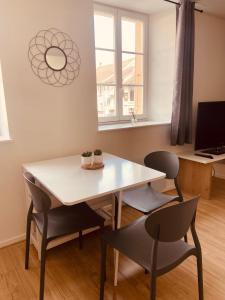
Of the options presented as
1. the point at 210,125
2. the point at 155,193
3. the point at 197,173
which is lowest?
the point at 197,173

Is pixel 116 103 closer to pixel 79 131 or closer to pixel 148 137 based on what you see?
pixel 148 137

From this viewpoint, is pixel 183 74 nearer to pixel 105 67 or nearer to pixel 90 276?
pixel 105 67

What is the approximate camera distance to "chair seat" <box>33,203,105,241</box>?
5.03ft

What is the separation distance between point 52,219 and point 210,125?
2430 millimetres

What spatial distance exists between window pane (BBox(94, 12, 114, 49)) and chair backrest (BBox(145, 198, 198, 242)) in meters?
2.17

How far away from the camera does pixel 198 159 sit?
117 inches

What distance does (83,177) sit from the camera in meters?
1.67

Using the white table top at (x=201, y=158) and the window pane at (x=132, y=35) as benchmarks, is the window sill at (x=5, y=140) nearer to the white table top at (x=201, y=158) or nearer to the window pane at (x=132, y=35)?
the window pane at (x=132, y=35)

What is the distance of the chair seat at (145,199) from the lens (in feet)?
6.13

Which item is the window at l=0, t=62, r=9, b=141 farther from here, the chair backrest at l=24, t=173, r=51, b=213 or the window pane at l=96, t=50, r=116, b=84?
the window pane at l=96, t=50, r=116, b=84

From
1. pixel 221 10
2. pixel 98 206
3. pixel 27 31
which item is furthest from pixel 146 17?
pixel 98 206

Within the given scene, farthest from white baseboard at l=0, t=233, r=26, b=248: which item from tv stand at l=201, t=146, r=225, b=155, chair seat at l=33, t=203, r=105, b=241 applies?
tv stand at l=201, t=146, r=225, b=155

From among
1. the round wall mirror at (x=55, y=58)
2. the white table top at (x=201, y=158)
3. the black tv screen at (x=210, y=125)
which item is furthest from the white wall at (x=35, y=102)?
the black tv screen at (x=210, y=125)

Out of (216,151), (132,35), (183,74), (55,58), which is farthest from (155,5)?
(216,151)
